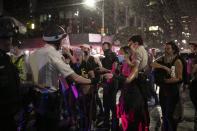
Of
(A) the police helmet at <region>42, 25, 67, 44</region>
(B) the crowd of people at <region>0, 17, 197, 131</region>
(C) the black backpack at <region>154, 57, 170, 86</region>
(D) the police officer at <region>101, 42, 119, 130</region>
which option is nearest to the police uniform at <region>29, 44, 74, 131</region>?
(B) the crowd of people at <region>0, 17, 197, 131</region>

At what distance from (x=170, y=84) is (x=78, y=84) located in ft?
6.42

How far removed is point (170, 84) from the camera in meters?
7.18

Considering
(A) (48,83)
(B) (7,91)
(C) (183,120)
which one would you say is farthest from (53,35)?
(C) (183,120)

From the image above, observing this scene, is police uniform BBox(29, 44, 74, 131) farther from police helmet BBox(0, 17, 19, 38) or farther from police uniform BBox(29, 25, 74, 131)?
police helmet BBox(0, 17, 19, 38)

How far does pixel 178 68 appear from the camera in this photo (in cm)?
713

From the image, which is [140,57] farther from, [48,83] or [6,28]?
[6,28]

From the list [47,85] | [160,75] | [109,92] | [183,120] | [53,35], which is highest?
[53,35]

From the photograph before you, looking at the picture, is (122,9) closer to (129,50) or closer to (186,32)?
(129,50)

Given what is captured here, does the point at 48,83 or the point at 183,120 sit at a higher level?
the point at 48,83

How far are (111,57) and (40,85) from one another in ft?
17.6

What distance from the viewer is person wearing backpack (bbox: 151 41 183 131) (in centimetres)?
711

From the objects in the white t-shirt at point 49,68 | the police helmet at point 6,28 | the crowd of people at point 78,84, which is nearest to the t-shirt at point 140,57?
the crowd of people at point 78,84

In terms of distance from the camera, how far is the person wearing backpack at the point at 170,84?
7.11 m

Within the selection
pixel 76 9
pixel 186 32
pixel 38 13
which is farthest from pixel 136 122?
pixel 186 32
